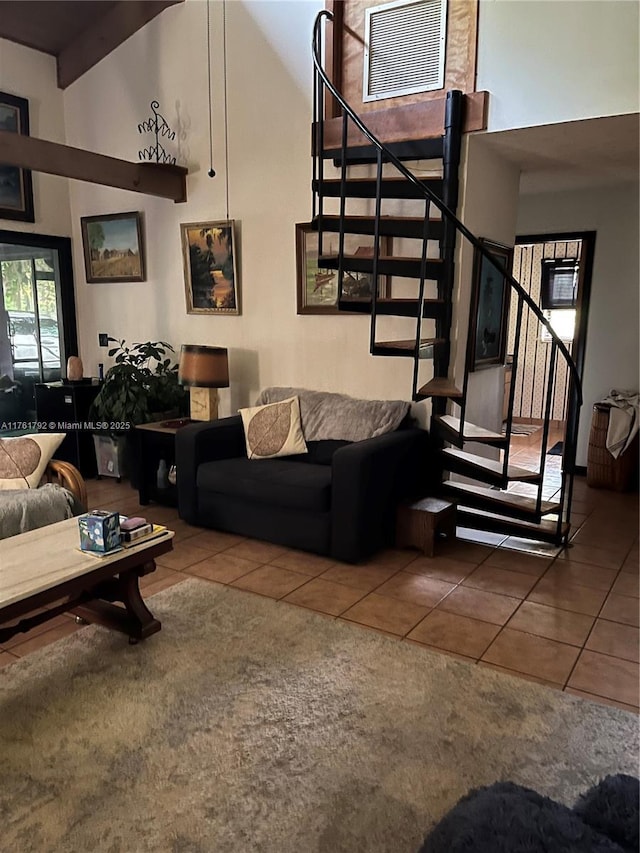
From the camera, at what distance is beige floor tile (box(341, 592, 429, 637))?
2.80 meters

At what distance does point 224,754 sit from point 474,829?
3.39 feet

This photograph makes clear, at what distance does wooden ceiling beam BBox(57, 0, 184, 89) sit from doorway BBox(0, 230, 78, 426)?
1.39 metres

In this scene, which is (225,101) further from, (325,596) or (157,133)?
(325,596)

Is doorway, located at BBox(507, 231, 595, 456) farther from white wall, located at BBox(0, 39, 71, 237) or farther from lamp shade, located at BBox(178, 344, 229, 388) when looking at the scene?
white wall, located at BBox(0, 39, 71, 237)

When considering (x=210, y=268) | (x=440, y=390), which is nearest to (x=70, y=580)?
(x=440, y=390)

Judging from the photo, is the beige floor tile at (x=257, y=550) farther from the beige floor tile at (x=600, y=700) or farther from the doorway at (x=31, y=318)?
the doorway at (x=31, y=318)

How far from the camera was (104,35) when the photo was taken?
5.13m

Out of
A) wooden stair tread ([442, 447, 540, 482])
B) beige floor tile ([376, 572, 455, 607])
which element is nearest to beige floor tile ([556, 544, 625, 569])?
wooden stair tread ([442, 447, 540, 482])

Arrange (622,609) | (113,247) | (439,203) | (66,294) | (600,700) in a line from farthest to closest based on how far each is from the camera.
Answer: (66,294) < (113,247) < (439,203) < (622,609) < (600,700)

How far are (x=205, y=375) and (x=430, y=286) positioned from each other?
64.9 inches

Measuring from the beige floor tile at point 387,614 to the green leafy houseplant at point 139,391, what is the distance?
2.54 m

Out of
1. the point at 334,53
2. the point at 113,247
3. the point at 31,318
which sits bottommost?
the point at 31,318

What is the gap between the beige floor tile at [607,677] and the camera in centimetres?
232

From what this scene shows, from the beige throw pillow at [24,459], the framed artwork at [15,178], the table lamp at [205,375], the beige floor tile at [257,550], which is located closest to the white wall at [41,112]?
the framed artwork at [15,178]
